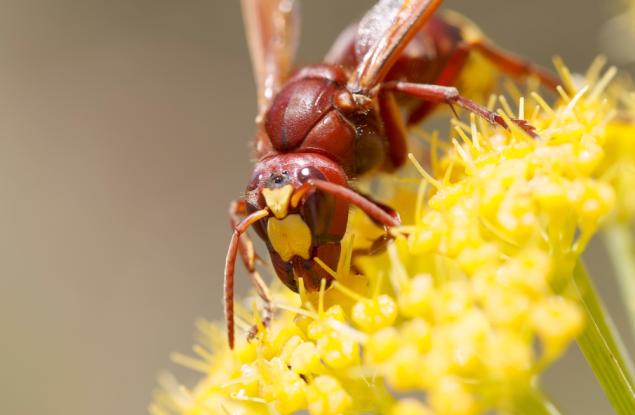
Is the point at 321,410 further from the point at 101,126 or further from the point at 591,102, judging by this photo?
the point at 101,126

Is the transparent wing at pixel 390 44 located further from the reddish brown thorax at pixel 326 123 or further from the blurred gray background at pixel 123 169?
the blurred gray background at pixel 123 169

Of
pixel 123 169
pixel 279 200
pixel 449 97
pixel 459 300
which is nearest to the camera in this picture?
pixel 459 300

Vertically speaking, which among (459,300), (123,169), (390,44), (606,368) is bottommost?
(123,169)

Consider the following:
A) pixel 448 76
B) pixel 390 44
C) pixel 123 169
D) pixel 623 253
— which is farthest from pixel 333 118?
pixel 123 169

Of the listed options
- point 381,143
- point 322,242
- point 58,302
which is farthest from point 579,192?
point 58,302

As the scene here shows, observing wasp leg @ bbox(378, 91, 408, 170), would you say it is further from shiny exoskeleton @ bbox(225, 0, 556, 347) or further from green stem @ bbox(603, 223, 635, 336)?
green stem @ bbox(603, 223, 635, 336)

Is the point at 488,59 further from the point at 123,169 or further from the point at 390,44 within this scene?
the point at 123,169

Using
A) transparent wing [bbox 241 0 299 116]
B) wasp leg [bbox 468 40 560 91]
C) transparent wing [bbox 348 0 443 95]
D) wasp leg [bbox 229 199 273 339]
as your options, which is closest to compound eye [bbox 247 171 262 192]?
wasp leg [bbox 229 199 273 339]
